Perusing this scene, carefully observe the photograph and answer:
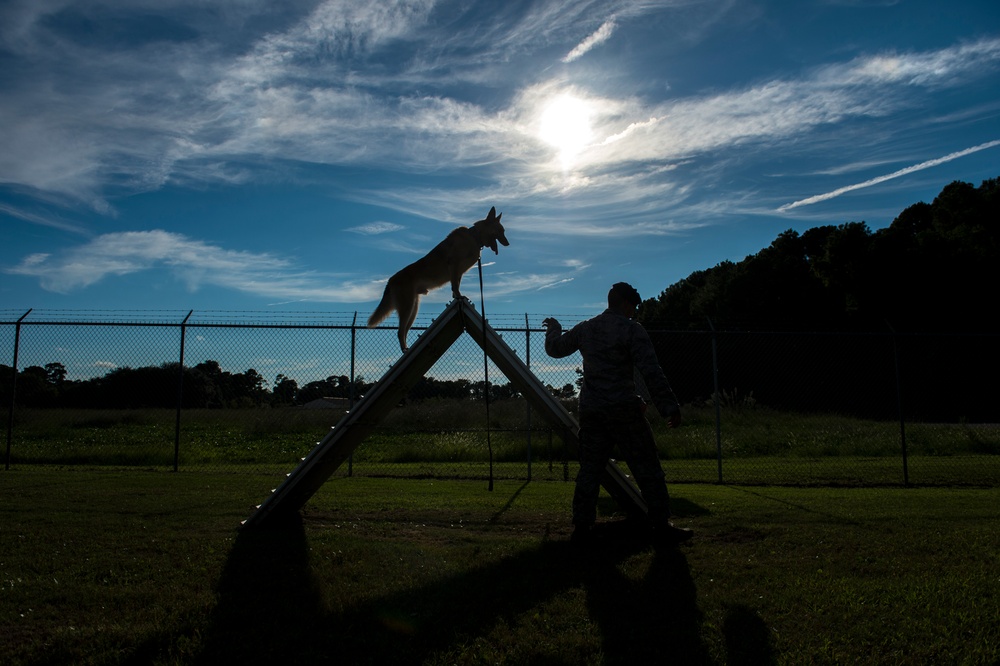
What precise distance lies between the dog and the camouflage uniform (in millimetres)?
2124

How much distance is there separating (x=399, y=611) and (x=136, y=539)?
2.87 metres

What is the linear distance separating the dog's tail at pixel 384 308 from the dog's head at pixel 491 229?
1.29 meters

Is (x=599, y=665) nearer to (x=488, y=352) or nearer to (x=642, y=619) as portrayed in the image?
(x=642, y=619)

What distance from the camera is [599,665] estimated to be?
10.1ft

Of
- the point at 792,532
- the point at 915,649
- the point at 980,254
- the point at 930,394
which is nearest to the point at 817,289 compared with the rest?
the point at 980,254

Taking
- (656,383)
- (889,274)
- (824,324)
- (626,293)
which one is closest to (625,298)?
(626,293)

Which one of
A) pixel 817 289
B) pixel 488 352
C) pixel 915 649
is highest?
pixel 817 289

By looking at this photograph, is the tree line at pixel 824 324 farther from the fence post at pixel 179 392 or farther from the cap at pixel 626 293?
the cap at pixel 626 293

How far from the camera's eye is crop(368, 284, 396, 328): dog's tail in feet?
25.0

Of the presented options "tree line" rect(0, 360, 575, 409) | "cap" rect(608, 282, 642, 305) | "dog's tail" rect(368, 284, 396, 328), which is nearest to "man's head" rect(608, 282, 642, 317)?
"cap" rect(608, 282, 642, 305)

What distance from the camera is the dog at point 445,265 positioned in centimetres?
701

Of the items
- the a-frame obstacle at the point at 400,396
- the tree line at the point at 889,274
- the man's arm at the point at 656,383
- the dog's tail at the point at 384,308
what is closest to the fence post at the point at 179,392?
the dog's tail at the point at 384,308

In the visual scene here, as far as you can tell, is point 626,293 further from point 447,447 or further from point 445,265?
point 447,447

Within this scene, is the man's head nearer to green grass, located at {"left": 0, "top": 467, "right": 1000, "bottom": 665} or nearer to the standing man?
the standing man
